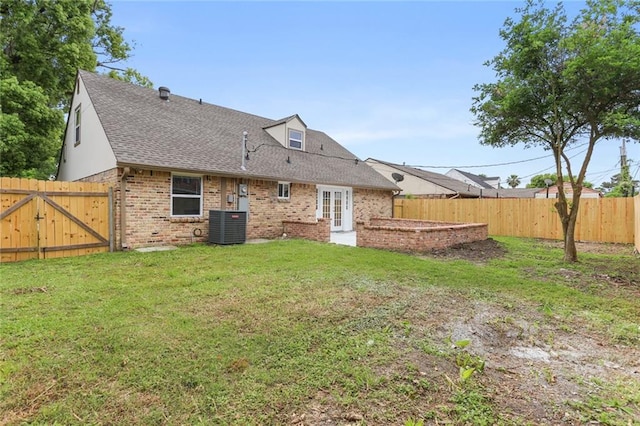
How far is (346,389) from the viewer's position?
2562mm

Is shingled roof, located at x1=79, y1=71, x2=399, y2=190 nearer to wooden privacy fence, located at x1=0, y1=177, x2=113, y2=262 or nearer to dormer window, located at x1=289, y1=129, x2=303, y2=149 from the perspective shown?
dormer window, located at x1=289, y1=129, x2=303, y2=149

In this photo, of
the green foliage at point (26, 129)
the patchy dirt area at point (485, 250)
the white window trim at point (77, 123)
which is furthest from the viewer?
the green foliage at point (26, 129)

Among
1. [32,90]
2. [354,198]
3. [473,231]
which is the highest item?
[32,90]

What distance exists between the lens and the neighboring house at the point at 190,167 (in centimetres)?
949

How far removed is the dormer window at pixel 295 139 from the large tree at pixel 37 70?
10.4 metres

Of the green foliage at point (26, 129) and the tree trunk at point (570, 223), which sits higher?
the green foliage at point (26, 129)

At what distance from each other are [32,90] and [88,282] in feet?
40.3

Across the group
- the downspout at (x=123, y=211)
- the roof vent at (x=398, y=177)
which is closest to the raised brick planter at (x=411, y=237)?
the downspout at (x=123, y=211)

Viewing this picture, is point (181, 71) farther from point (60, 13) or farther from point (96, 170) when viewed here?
point (96, 170)

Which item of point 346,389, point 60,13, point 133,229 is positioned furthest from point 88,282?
point 60,13

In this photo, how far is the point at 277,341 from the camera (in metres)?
3.34

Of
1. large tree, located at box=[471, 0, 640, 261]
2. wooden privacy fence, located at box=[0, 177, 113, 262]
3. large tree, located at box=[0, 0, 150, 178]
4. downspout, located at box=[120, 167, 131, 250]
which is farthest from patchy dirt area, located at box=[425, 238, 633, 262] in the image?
large tree, located at box=[0, 0, 150, 178]

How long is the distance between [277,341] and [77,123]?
519 inches

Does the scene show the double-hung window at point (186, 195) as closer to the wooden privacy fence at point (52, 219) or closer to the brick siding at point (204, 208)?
the brick siding at point (204, 208)
